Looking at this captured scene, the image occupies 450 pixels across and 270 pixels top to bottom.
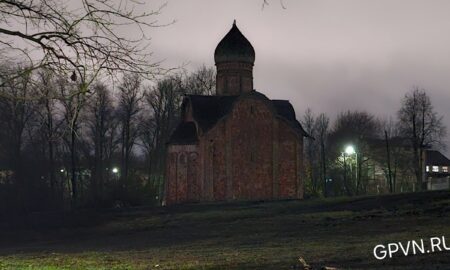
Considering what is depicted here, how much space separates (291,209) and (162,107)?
1345 inches

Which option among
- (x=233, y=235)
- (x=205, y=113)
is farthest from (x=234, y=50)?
(x=233, y=235)

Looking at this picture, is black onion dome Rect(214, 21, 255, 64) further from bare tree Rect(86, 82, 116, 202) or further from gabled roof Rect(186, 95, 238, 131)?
bare tree Rect(86, 82, 116, 202)

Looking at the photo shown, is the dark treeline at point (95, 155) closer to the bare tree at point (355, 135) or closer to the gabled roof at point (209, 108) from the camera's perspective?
the gabled roof at point (209, 108)

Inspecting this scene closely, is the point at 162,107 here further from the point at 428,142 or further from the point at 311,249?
the point at 311,249

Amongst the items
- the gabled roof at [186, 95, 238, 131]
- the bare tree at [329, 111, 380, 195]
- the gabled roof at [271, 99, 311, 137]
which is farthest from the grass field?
the bare tree at [329, 111, 380, 195]

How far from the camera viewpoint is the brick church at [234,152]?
50.0 meters

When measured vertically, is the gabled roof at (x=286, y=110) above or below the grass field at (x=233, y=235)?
above

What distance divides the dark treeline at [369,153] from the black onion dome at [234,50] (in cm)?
1214

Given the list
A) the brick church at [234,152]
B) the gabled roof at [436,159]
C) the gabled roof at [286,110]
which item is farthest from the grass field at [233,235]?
the gabled roof at [436,159]

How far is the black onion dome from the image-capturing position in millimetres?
55156

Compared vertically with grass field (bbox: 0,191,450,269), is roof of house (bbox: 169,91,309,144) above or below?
above

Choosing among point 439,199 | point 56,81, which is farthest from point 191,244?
point 56,81

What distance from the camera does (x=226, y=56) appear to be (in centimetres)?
5516

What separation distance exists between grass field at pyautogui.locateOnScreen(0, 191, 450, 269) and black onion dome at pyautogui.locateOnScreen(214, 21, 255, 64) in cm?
1530
